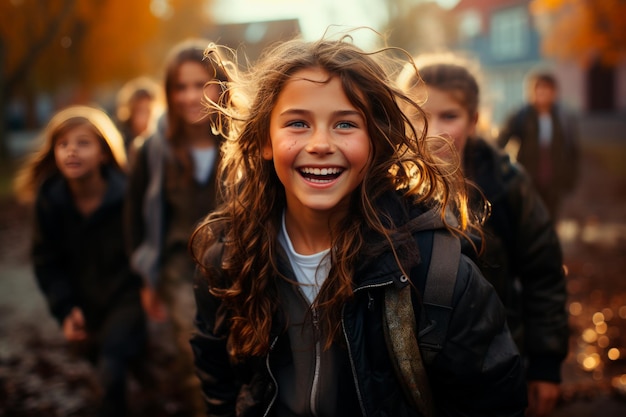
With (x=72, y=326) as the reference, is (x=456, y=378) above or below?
above

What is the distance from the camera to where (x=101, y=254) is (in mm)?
4172

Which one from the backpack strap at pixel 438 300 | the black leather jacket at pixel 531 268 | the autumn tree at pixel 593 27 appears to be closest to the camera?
the backpack strap at pixel 438 300

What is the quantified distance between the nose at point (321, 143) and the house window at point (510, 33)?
1814 inches

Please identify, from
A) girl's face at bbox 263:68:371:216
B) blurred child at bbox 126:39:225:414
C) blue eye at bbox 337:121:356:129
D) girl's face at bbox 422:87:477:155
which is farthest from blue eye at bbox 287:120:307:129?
blurred child at bbox 126:39:225:414

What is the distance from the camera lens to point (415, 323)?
2.07m

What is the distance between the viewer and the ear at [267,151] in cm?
240

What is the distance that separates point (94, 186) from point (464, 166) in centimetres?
235

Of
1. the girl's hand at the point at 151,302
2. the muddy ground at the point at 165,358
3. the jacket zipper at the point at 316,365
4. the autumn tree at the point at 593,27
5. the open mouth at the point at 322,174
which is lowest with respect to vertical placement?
the muddy ground at the point at 165,358

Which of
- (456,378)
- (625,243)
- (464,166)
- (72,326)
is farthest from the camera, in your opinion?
(625,243)

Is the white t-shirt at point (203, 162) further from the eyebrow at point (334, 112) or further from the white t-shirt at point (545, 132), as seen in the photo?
→ the white t-shirt at point (545, 132)

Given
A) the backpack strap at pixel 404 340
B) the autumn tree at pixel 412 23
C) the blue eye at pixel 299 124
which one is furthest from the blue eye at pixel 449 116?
the autumn tree at pixel 412 23

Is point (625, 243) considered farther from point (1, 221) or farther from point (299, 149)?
point (1, 221)

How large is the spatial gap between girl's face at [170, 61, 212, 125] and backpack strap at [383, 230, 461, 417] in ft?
7.63

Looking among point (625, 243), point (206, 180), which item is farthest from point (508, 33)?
point (206, 180)
